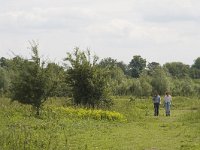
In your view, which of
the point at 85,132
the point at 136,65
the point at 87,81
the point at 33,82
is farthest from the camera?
the point at 136,65

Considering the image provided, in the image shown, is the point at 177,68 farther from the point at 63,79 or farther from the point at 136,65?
the point at 63,79

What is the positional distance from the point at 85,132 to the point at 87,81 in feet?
41.3

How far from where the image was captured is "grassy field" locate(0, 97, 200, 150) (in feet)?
50.9

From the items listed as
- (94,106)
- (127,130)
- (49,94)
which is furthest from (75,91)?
(127,130)

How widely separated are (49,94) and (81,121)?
3.44 metres

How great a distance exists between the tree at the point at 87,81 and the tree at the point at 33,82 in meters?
6.51

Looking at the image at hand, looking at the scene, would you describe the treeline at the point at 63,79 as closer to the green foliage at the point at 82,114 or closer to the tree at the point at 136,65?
the green foliage at the point at 82,114

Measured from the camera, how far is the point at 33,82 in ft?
85.3

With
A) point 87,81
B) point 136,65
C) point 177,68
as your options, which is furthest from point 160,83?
point 177,68

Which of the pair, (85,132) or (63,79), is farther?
(63,79)

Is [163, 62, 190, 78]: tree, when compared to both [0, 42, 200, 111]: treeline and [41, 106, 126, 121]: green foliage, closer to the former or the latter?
[0, 42, 200, 111]: treeline

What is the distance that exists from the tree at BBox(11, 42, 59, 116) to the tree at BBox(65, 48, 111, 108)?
6.51m

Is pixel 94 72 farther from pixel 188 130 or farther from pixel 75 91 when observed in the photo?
pixel 188 130

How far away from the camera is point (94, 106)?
32.8 meters
